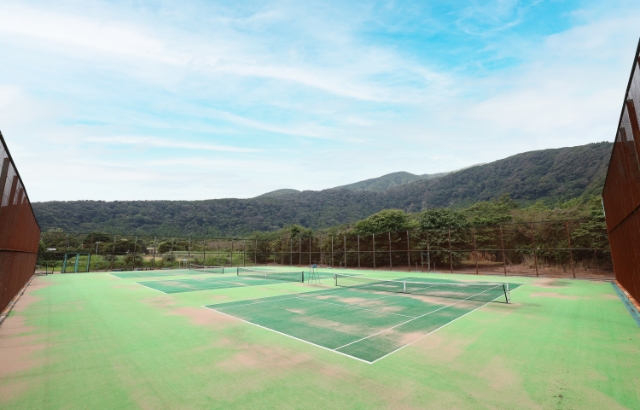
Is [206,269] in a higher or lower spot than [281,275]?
lower

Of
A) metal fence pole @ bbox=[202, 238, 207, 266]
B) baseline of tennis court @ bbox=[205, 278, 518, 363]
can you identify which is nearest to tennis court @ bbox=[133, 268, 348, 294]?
baseline of tennis court @ bbox=[205, 278, 518, 363]

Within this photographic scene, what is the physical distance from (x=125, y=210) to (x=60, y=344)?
7512 centimetres

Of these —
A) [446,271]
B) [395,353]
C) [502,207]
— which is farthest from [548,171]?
[395,353]

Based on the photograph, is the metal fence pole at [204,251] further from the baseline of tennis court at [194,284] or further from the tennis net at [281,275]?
the baseline of tennis court at [194,284]

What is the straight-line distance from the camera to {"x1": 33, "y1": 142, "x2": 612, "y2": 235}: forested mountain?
60.6m

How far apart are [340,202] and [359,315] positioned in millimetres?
99622

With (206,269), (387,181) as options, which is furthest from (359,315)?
(387,181)

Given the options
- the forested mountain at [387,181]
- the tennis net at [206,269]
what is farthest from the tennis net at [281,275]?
the forested mountain at [387,181]

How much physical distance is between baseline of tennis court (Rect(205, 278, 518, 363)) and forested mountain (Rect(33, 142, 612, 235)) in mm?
46874

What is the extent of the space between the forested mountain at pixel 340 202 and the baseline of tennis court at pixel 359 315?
154ft

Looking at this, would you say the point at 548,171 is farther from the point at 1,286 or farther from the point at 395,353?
the point at 1,286

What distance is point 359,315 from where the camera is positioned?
879 centimetres

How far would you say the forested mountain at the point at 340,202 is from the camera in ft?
199

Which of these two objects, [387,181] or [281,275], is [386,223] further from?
[387,181]
